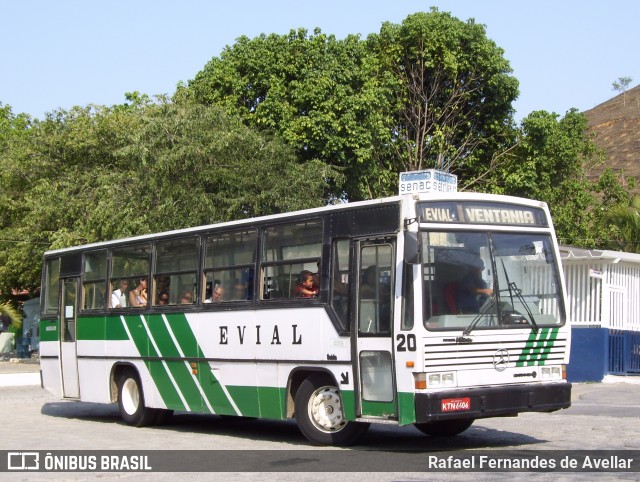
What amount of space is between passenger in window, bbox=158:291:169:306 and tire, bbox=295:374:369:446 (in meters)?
3.37

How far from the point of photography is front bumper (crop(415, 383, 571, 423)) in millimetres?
10469

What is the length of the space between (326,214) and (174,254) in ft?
11.5

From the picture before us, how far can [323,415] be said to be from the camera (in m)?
12.0

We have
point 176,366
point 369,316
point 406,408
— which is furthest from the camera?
point 176,366

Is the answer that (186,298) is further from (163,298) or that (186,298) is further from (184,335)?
(163,298)

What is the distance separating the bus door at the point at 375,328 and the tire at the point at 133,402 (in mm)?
5290

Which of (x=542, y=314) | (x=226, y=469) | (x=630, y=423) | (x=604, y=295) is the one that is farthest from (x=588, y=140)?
(x=226, y=469)

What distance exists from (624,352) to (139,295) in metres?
12.7

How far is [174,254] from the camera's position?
14742mm

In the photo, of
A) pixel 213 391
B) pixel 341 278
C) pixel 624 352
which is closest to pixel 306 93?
pixel 624 352

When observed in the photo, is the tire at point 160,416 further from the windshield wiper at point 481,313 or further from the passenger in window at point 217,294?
the windshield wiper at point 481,313

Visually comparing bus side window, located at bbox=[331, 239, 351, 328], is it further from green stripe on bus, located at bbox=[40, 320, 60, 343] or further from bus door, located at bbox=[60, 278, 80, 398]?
green stripe on bus, located at bbox=[40, 320, 60, 343]

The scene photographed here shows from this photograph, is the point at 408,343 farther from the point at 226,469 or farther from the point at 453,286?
the point at 226,469

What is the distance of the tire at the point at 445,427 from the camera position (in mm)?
12594
